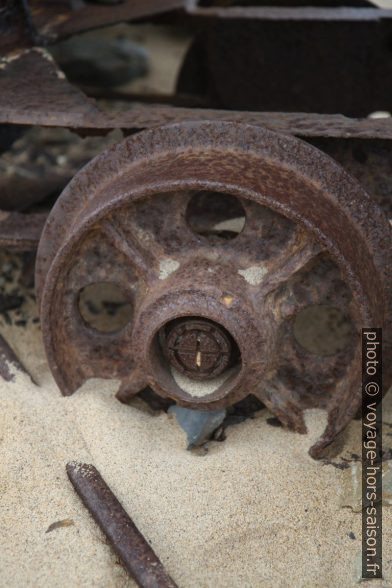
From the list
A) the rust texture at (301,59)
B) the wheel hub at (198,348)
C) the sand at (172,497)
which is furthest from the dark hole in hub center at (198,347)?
the rust texture at (301,59)

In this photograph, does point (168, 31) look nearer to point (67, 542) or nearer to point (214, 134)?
point (214, 134)

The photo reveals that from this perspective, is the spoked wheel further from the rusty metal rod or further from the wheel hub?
the rusty metal rod

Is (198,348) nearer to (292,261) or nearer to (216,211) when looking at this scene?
(292,261)

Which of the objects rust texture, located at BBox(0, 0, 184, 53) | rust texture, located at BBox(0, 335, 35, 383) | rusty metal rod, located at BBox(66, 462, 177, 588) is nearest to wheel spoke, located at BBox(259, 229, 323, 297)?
rusty metal rod, located at BBox(66, 462, 177, 588)

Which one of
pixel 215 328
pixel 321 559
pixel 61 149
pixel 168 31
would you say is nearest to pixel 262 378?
pixel 215 328

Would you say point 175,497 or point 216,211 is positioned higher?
point 216,211

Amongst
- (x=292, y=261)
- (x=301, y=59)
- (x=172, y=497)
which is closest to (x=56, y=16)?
(x=301, y=59)

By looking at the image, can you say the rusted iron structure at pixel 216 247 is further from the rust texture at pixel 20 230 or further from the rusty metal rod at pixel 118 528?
the rusty metal rod at pixel 118 528
